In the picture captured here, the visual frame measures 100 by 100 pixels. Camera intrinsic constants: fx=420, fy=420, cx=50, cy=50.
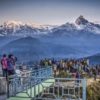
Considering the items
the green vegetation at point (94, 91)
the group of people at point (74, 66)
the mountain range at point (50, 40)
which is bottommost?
the green vegetation at point (94, 91)

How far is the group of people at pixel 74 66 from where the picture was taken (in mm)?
11891

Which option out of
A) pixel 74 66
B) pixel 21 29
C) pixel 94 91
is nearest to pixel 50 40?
pixel 21 29

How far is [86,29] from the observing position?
12328 millimetres

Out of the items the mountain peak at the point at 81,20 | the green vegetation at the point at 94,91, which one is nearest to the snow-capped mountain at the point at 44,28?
the mountain peak at the point at 81,20

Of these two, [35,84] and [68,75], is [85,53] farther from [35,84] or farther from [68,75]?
[35,84]

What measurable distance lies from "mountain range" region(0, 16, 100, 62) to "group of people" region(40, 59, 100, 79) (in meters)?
0.16

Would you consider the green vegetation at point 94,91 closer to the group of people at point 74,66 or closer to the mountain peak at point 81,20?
the group of people at point 74,66

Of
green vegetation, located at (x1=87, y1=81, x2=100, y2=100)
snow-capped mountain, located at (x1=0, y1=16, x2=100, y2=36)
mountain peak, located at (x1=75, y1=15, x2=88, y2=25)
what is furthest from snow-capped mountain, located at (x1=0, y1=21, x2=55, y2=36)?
green vegetation, located at (x1=87, y1=81, x2=100, y2=100)

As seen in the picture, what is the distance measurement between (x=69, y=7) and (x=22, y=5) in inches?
52.6

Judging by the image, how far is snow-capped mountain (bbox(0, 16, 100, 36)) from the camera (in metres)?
12.1

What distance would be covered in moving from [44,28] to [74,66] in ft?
4.69

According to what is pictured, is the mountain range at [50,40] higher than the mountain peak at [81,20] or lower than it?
lower

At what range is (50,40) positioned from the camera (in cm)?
1234

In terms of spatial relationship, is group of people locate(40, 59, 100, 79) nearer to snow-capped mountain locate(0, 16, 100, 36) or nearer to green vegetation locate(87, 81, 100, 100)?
green vegetation locate(87, 81, 100, 100)
